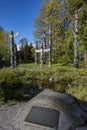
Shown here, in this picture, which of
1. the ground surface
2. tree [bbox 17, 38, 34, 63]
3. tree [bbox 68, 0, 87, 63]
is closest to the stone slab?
the ground surface

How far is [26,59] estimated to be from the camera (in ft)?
157


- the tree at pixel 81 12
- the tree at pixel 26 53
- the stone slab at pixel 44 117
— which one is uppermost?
the tree at pixel 81 12

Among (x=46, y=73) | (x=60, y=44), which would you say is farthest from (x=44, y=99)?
(x=60, y=44)

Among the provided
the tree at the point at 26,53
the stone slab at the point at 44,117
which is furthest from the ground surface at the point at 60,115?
the tree at the point at 26,53

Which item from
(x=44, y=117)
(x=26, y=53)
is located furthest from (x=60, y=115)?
(x=26, y=53)

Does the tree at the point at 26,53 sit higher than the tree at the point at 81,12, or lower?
lower

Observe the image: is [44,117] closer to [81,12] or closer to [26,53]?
[81,12]

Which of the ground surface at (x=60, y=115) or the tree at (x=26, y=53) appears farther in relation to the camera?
the tree at (x=26, y=53)

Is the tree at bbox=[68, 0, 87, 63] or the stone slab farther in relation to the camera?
the tree at bbox=[68, 0, 87, 63]

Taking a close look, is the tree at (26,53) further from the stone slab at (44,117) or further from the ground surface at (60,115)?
the stone slab at (44,117)

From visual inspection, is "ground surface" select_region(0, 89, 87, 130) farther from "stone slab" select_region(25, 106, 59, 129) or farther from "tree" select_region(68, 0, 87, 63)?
"tree" select_region(68, 0, 87, 63)

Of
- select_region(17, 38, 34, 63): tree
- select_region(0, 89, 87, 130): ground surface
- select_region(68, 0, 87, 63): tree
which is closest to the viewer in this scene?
select_region(0, 89, 87, 130): ground surface

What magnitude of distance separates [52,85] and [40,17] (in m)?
25.5

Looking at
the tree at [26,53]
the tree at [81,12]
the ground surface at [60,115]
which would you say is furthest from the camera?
the tree at [26,53]
